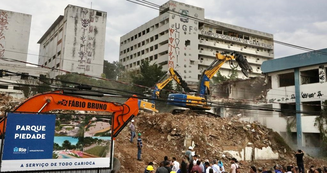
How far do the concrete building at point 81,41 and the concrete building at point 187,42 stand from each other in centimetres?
1221

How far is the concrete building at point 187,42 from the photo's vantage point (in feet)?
174

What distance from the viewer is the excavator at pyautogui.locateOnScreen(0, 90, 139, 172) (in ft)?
30.5

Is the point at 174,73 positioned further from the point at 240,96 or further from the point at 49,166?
the point at 49,166

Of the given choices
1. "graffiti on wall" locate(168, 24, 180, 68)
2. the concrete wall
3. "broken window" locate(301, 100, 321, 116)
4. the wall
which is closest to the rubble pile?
the concrete wall

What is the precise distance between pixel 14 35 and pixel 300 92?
144 ft

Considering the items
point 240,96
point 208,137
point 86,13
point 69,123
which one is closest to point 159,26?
point 86,13

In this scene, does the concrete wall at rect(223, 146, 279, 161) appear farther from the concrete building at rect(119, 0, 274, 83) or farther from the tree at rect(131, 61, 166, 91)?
the concrete building at rect(119, 0, 274, 83)

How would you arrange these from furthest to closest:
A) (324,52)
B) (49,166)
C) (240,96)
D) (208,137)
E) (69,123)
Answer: (240,96), (324,52), (208,137), (69,123), (49,166)

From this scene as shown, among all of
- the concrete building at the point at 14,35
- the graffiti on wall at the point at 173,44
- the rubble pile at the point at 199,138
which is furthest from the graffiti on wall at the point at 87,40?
the rubble pile at the point at 199,138

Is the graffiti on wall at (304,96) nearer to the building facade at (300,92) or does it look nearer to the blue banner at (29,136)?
the building facade at (300,92)

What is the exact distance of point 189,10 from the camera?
53406 mm

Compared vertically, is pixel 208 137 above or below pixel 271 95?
below

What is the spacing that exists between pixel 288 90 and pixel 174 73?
10785mm

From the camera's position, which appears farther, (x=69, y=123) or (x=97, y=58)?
(x=97, y=58)
